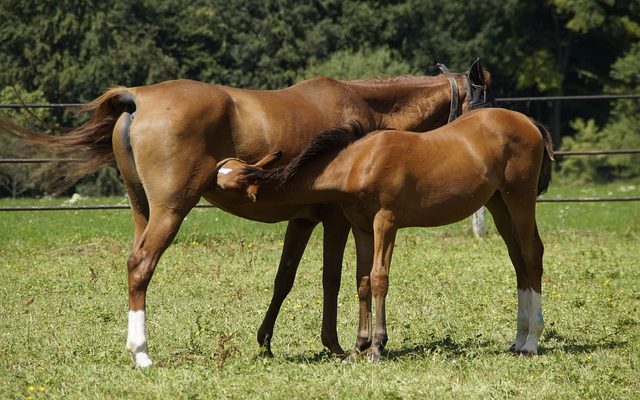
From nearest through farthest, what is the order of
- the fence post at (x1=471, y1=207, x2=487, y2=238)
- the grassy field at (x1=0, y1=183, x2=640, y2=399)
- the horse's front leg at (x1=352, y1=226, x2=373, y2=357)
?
the grassy field at (x1=0, y1=183, x2=640, y2=399), the horse's front leg at (x1=352, y1=226, x2=373, y2=357), the fence post at (x1=471, y1=207, x2=487, y2=238)

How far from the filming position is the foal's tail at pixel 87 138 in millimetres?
7164

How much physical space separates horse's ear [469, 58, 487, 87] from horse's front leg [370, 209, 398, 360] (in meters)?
1.68

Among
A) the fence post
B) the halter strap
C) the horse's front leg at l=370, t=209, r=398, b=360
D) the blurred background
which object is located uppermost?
the halter strap

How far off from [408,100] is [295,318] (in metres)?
1.95

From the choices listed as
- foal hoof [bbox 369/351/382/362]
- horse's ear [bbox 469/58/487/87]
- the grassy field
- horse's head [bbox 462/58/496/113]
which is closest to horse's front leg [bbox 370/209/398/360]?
foal hoof [bbox 369/351/382/362]

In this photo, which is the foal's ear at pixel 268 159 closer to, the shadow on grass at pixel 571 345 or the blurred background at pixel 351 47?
the shadow on grass at pixel 571 345

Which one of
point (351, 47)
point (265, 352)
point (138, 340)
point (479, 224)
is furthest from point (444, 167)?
point (351, 47)

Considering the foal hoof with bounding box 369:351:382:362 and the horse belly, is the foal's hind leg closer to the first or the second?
the foal hoof with bounding box 369:351:382:362

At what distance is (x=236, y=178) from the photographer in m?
6.69

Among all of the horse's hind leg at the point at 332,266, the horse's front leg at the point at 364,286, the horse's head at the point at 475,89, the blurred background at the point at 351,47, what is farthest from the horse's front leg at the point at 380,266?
the blurred background at the point at 351,47

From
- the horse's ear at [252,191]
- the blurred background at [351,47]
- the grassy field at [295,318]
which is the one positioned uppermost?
the horse's ear at [252,191]

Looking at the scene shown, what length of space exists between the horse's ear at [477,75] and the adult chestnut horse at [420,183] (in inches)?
23.2

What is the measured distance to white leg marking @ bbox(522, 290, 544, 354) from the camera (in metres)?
7.30

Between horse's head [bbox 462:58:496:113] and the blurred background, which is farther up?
horse's head [bbox 462:58:496:113]
